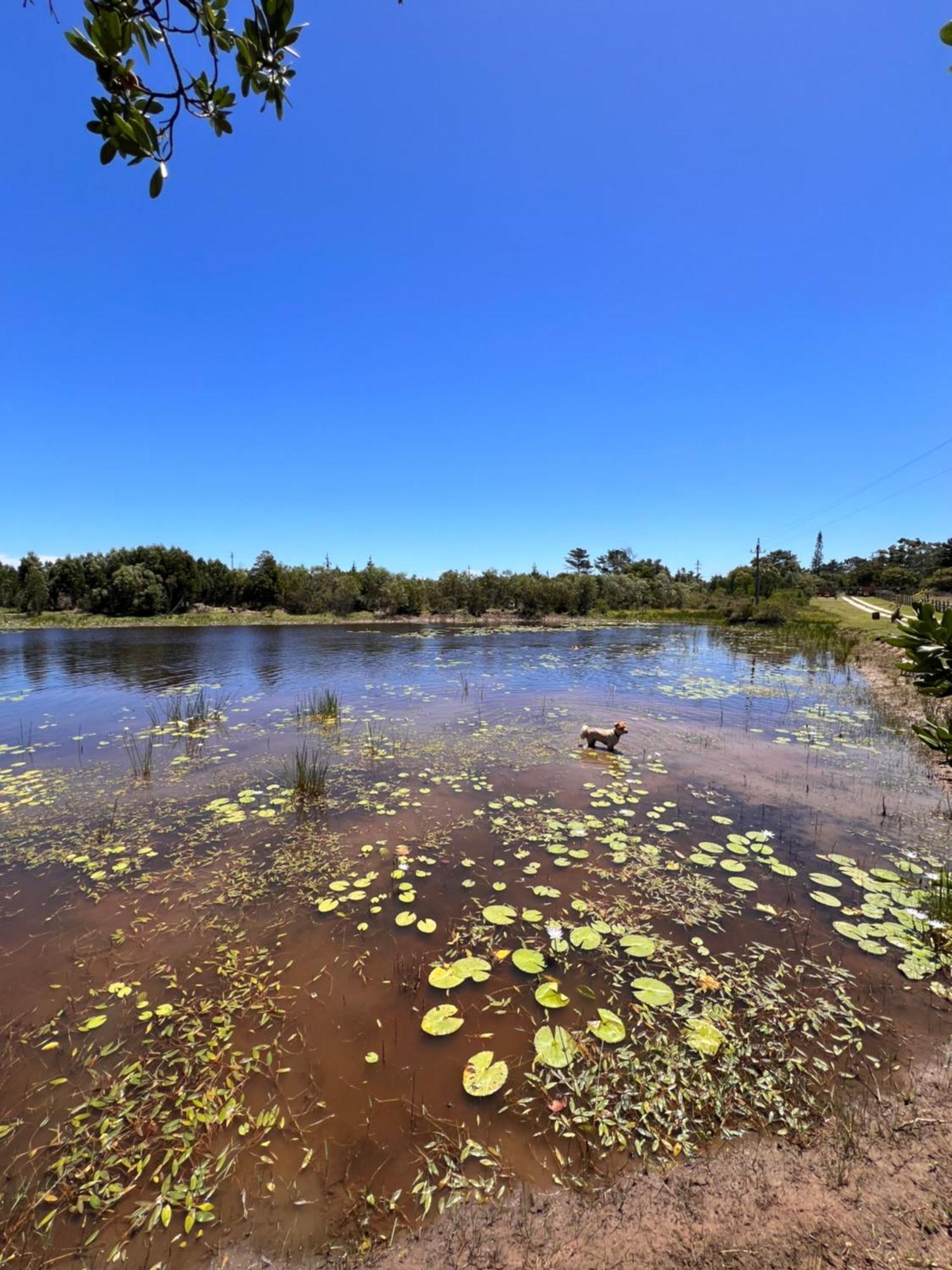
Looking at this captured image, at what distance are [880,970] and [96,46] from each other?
5.98 m

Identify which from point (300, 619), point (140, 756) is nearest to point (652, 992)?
point (140, 756)

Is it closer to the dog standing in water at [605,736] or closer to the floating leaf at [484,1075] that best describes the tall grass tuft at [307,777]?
the floating leaf at [484,1075]

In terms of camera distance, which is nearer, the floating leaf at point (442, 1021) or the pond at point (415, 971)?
the pond at point (415, 971)

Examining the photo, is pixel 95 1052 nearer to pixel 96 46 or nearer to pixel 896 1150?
pixel 896 1150

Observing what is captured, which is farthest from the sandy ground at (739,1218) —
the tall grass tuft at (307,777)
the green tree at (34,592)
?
the green tree at (34,592)

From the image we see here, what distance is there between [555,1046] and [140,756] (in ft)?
25.7

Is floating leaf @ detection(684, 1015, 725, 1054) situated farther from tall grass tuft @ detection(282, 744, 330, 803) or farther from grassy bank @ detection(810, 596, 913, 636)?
grassy bank @ detection(810, 596, 913, 636)

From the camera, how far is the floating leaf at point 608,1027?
2748mm

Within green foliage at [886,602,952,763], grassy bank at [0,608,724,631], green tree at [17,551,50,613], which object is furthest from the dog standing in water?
green tree at [17,551,50,613]

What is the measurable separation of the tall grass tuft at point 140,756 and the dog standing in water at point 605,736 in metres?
6.63

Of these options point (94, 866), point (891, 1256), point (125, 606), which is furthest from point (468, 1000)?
point (125, 606)

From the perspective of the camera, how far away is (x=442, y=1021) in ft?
9.60

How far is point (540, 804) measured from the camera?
5992mm

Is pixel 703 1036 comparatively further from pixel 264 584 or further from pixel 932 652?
pixel 264 584
